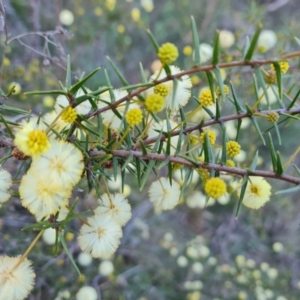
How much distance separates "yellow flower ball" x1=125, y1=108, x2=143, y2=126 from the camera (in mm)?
738

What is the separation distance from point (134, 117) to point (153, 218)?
1.90m

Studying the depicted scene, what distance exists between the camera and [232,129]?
226cm

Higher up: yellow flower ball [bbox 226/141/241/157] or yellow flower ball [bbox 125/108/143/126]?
yellow flower ball [bbox 125/108/143/126]

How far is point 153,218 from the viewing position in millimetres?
2562

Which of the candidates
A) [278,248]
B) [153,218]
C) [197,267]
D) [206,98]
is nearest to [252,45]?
Result: [206,98]

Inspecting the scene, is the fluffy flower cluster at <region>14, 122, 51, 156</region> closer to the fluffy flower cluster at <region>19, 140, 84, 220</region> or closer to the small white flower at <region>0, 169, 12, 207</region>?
the fluffy flower cluster at <region>19, 140, 84, 220</region>

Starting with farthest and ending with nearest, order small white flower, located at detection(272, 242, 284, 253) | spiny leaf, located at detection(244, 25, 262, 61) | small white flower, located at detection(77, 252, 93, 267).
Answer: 1. small white flower, located at detection(272, 242, 284, 253)
2. small white flower, located at detection(77, 252, 93, 267)
3. spiny leaf, located at detection(244, 25, 262, 61)

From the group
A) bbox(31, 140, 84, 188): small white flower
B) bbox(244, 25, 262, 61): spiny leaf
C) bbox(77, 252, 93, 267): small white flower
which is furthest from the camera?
bbox(77, 252, 93, 267): small white flower

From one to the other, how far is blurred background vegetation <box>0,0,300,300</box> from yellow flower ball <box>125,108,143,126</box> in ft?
3.34

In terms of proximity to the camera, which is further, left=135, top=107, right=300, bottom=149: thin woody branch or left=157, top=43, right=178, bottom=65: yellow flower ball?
left=135, top=107, right=300, bottom=149: thin woody branch

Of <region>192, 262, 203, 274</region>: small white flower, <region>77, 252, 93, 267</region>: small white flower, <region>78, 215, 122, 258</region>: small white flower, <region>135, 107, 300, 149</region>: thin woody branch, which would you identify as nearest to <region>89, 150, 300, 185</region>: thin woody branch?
<region>135, 107, 300, 149</region>: thin woody branch

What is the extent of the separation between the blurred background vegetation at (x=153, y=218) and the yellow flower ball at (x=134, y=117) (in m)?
1.02

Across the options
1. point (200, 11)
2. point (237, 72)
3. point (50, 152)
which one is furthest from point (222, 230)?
point (50, 152)

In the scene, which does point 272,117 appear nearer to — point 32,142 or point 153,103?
point 153,103
